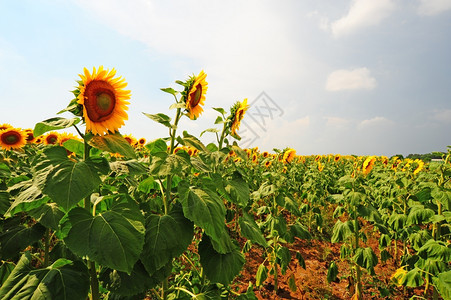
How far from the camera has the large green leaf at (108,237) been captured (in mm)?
1175

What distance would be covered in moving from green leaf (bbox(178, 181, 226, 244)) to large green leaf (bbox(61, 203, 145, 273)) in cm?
28

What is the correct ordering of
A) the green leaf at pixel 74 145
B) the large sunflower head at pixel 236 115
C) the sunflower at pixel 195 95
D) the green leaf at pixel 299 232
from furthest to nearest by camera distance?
the green leaf at pixel 299 232 < the large sunflower head at pixel 236 115 < the sunflower at pixel 195 95 < the green leaf at pixel 74 145

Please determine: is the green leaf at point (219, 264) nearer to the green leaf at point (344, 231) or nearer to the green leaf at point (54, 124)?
the green leaf at point (54, 124)

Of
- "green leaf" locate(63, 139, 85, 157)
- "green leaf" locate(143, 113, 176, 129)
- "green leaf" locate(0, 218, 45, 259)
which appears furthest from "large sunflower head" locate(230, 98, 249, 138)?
"green leaf" locate(0, 218, 45, 259)

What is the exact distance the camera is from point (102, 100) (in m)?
1.56

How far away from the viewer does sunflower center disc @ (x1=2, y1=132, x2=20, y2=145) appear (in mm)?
4879

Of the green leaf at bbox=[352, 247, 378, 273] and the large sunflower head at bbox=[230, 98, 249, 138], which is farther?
the green leaf at bbox=[352, 247, 378, 273]

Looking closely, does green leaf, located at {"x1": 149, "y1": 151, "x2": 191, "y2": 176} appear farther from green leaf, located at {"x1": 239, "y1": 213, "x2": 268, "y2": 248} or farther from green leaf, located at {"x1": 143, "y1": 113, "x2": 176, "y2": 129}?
green leaf, located at {"x1": 239, "y1": 213, "x2": 268, "y2": 248}

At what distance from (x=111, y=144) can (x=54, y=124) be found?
Answer: 1.00ft

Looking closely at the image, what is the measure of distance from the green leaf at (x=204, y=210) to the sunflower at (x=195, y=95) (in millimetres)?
634

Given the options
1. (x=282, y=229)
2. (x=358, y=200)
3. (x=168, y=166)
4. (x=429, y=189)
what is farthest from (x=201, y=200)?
(x=429, y=189)

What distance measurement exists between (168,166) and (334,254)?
5.58 m

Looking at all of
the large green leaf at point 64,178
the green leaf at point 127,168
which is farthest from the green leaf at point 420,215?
the large green leaf at point 64,178

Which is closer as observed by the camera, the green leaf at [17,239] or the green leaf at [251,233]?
the green leaf at [17,239]
